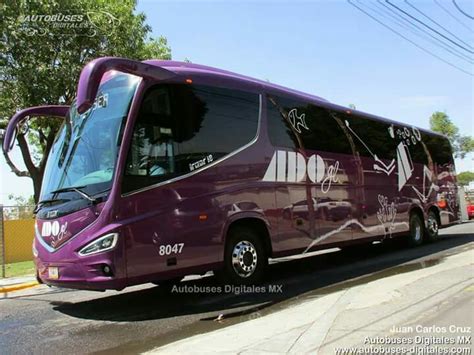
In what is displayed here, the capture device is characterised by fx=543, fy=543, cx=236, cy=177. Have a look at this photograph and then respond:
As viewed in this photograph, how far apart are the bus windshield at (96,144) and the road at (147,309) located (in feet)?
5.87

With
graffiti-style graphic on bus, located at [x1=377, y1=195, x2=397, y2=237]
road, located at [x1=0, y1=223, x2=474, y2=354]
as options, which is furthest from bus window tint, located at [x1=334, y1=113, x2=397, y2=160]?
road, located at [x1=0, y1=223, x2=474, y2=354]

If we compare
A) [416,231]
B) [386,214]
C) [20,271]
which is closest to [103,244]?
[386,214]

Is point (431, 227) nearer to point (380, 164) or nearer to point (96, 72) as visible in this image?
point (380, 164)

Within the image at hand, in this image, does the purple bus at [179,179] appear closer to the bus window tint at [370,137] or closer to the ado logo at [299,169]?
the ado logo at [299,169]

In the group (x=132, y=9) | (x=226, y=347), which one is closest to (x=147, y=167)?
(x=226, y=347)

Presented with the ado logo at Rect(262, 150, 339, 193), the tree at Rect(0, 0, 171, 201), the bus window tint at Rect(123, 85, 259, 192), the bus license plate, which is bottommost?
the bus license plate

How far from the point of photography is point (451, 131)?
55.6 meters

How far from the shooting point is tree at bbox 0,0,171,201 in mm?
18109

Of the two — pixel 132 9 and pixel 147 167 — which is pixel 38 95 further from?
pixel 147 167

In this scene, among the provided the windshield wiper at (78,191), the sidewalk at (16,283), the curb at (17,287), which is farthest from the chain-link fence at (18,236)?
the windshield wiper at (78,191)

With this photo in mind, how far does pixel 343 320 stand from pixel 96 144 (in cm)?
407

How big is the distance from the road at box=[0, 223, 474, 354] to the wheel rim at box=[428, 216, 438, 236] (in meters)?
4.27

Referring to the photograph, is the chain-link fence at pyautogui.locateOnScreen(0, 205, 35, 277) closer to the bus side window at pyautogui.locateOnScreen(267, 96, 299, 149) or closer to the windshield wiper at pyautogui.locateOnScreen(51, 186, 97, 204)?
the bus side window at pyautogui.locateOnScreen(267, 96, 299, 149)

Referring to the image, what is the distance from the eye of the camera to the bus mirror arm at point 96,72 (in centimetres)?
645
